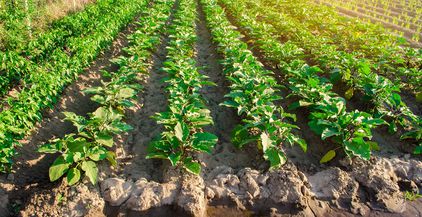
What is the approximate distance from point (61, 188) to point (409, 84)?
6.85m

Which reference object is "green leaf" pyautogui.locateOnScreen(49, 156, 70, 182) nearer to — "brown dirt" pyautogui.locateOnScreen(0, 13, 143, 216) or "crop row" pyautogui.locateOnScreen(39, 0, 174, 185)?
"crop row" pyautogui.locateOnScreen(39, 0, 174, 185)

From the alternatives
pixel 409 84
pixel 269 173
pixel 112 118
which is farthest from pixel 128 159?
pixel 409 84

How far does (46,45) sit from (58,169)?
3838 mm

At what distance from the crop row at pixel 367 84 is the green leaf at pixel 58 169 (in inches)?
185

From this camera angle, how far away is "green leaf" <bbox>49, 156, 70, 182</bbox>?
133 inches

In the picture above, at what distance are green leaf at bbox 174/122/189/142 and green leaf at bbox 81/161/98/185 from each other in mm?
1019

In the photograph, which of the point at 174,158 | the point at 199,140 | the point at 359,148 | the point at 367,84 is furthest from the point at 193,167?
the point at 367,84

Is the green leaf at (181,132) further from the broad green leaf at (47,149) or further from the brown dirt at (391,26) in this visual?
the brown dirt at (391,26)

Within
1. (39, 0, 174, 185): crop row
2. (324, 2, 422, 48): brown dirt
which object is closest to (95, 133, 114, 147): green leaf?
(39, 0, 174, 185): crop row

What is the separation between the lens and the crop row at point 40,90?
12.0ft

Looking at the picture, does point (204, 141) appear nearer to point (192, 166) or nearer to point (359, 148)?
point (192, 166)

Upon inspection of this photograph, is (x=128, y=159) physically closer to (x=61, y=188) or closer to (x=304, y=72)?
(x=61, y=188)

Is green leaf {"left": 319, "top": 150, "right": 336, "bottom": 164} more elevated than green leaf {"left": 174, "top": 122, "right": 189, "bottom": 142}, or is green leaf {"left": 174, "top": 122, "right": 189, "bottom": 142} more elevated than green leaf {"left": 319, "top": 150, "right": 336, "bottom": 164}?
green leaf {"left": 174, "top": 122, "right": 189, "bottom": 142}

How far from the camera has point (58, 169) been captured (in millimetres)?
3430
